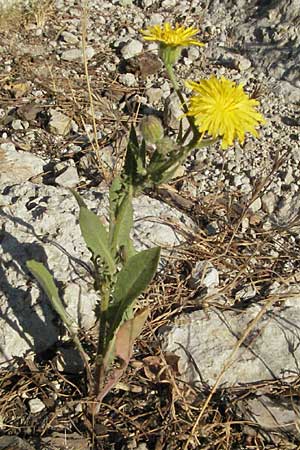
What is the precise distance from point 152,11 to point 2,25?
0.87 metres

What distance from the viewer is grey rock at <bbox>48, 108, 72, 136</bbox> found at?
3139 mm

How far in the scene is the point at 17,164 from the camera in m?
2.91

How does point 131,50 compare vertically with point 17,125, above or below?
above

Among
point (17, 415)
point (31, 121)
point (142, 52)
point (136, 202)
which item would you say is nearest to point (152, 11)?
point (142, 52)

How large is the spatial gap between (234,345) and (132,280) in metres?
0.61

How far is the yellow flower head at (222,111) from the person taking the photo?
1.61 metres

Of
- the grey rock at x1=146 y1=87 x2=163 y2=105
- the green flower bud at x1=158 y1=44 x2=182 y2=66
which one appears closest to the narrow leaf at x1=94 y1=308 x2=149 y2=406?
the green flower bud at x1=158 y1=44 x2=182 y2=66

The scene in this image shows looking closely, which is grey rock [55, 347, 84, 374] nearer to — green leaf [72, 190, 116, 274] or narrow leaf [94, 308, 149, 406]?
narrow leaf [94, 308, 149, 406]

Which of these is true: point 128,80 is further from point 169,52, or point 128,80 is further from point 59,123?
point 169,52

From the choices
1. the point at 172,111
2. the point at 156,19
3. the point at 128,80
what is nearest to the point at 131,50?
the point at 128,80

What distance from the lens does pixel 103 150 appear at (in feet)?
9.91

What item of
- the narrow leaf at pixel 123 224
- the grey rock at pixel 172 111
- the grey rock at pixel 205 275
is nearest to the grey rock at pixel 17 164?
the grey rock at pixel 172 111

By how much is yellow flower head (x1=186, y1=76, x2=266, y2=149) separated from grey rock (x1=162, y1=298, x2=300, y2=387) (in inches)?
33.2

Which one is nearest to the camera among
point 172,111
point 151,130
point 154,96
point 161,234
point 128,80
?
point 151,130
